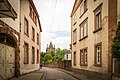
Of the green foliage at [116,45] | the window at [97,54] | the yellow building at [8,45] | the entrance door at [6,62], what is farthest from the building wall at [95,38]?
the entrance door at [6,62]

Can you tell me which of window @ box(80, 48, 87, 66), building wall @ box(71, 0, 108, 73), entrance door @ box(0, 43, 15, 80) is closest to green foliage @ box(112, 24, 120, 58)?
building wall @ box(71, 0, 108, 73)

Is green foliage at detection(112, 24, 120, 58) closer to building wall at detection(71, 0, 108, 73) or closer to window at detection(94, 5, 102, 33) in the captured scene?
building wall at detection(71, 0, 108, 73)

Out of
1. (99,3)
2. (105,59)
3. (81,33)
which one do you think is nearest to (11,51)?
(105,59)

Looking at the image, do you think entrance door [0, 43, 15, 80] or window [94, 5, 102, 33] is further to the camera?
window [94, 5, 102, 33]

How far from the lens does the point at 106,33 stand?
16.9m

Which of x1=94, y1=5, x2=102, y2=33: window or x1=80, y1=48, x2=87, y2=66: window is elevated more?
x1=94, y1=5, x2=102, y2=33: window

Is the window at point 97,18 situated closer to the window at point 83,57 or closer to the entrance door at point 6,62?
the window at point 83,57

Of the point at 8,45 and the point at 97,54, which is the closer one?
the point at 8,45

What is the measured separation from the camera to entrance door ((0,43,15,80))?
14031mm

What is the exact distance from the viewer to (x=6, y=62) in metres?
15.0

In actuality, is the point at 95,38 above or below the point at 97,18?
below

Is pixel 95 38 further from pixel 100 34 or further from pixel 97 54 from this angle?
pixel 100 34

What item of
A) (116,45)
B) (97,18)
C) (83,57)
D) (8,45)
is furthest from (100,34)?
(83,57)

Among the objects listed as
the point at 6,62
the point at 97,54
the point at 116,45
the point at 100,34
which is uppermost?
the point at 100,34
